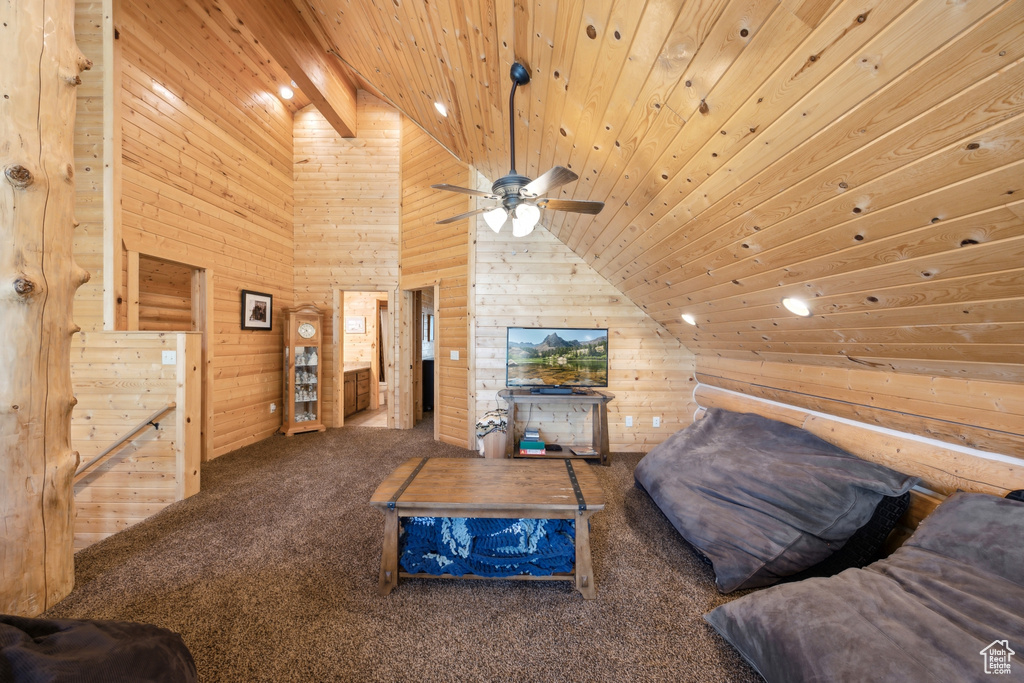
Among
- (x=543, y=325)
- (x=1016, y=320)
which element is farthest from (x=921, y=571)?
(x=543, y=325)

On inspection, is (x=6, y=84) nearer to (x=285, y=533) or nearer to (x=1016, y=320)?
(x=285, y=533)

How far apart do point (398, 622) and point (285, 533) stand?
1271 mm

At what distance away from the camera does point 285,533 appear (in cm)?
252

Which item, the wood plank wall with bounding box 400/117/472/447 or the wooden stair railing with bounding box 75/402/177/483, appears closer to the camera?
the wooden stair railing with bounding box 75/402/177/483

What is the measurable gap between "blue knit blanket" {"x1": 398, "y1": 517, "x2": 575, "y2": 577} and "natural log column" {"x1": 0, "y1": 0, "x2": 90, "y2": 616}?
5.37ft

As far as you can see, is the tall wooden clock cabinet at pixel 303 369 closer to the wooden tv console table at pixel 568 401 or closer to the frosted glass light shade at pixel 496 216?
the wooden tv console table at pixel 568 401

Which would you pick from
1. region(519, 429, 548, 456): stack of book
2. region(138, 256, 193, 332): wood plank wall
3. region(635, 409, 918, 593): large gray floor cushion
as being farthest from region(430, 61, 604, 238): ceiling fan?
region(138, 256, 193, 332): wood plank wall

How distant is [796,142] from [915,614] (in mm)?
1741

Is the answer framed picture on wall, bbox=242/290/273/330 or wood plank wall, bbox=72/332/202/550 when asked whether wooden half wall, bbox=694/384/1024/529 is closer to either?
wood plank wall, bbox=72/332/202/550

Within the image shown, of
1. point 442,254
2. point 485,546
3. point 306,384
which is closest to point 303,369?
point 306,384

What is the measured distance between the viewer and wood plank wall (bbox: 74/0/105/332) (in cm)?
279

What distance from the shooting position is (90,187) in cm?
282

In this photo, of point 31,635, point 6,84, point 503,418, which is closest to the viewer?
point 31,635

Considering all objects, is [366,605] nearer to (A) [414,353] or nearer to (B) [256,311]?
(A) [414,353]
